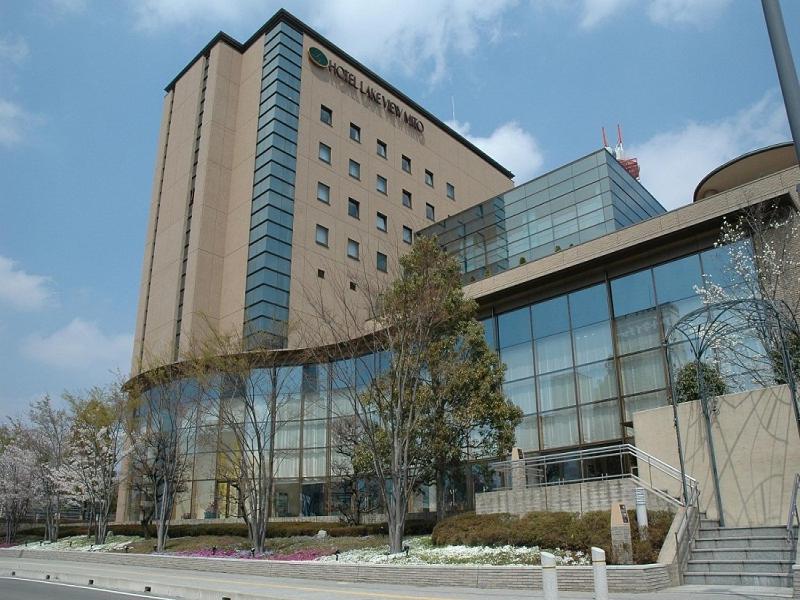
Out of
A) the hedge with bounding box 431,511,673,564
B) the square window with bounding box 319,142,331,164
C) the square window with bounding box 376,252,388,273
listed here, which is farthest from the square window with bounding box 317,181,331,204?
the hedge with bounding box 431,511,673,564

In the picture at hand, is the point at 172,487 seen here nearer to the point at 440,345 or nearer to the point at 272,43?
the point at 440,345

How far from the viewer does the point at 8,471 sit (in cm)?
4122

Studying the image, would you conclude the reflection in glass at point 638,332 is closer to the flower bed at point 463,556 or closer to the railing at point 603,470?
the railing at point 603,470

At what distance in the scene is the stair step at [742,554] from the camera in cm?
1282

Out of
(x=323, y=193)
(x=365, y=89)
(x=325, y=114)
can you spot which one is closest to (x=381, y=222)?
(x=323, y=193)

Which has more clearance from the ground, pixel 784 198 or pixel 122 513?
pixel 784 198

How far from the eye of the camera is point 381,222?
46.1 meters

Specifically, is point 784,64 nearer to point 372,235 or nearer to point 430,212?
point 372,235

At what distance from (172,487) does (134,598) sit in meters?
15.7

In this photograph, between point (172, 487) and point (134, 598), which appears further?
point (172, 487)

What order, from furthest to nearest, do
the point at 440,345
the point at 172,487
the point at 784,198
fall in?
the point at 172,487 < the point at 440,345 < the point at 784,198

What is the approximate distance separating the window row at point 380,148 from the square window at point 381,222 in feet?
15.0

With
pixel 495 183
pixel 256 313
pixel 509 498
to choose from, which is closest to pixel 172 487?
pixel 256 313

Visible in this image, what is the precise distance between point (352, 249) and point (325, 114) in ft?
30.4
